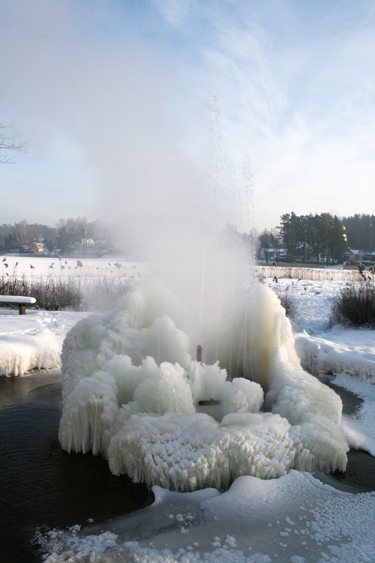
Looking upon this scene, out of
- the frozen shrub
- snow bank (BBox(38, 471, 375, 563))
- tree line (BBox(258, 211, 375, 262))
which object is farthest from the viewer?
tree line (BBox(258, 211, 375, 262))

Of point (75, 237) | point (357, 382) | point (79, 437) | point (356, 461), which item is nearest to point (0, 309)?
point (79, 437)

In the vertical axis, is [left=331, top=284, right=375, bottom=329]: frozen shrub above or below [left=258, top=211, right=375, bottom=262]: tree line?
below

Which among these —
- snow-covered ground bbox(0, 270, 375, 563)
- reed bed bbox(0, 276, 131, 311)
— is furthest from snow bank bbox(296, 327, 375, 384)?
reed bed bbox(0, 276, 131, 311)

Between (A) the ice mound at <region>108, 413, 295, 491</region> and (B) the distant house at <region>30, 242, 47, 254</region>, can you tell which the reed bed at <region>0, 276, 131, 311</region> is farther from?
(B) the distant house at <region>30, 242, 47, 254</region>

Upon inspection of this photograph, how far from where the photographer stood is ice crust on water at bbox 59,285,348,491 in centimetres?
304

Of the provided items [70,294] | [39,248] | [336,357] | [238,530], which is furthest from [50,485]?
[39,248]

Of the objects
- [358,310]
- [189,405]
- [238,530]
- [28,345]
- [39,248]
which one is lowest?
[238,530]

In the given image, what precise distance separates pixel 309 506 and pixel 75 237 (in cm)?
7206

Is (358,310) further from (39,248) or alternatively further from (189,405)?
(39,248)

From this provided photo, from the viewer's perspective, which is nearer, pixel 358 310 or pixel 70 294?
pixel 358 310

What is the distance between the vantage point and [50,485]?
3.14 meters

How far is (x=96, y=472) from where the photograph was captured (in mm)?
3324

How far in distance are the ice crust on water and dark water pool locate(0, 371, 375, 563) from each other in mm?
159

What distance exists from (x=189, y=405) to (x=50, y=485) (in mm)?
1369
